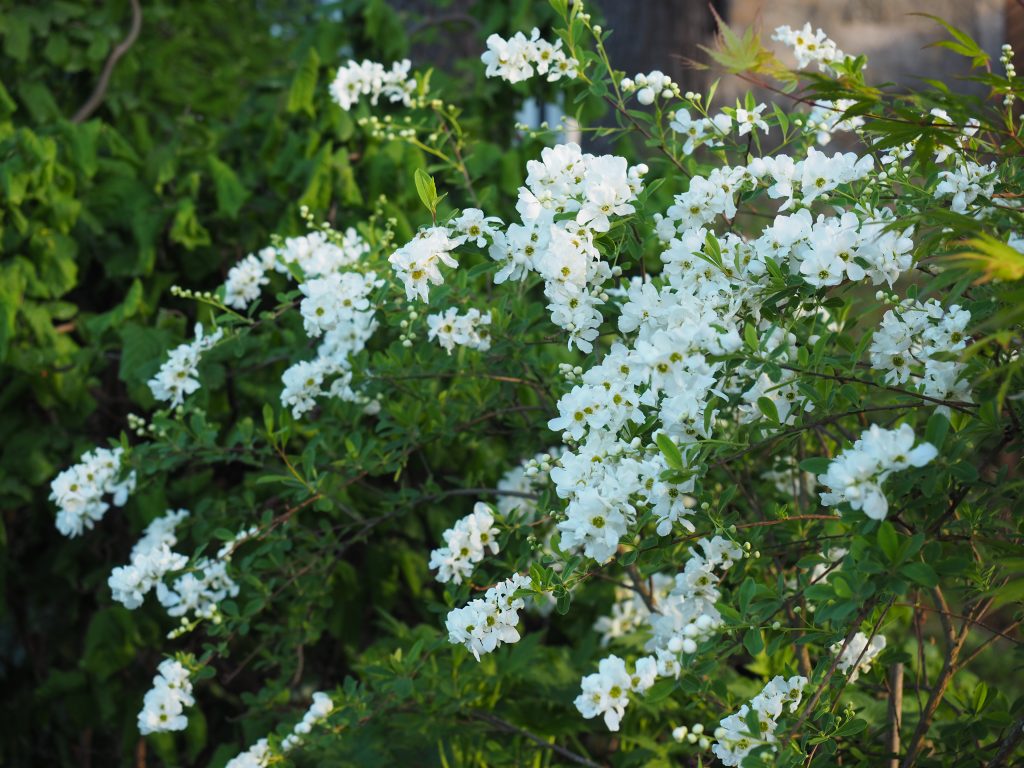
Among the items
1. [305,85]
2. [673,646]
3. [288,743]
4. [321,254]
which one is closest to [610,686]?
[673,646]

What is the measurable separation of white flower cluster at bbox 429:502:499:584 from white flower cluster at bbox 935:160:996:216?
2.98 feet

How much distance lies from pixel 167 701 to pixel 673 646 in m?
1.11

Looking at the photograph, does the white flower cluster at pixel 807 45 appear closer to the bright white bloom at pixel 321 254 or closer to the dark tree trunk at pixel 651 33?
the bright white bloom at pixel 321 254

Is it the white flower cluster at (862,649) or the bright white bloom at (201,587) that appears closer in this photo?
the white flower cluster at (862,649)

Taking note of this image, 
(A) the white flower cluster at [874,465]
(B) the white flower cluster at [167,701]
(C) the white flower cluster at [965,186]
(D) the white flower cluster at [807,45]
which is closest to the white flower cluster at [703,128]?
(D) the white flower cluster at [807,45]

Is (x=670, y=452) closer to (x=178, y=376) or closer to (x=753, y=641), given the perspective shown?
(x=753, y=641)

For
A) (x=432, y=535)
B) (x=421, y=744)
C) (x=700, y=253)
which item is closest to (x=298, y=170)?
(x=432, y=535)

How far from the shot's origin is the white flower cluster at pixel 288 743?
2123mm

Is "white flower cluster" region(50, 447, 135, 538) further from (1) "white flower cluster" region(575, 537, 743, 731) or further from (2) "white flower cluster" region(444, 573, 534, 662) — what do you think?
(1) "white flower cluster" region(575, 537, 743, 731)

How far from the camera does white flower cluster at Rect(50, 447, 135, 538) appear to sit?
234 centimetres

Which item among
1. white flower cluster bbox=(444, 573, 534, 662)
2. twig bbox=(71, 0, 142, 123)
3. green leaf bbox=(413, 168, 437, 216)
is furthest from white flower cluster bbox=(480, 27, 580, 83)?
twig bbox=(71, 0, 142, 123)

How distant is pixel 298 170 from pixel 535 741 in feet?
5.41

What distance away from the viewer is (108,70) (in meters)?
3.72

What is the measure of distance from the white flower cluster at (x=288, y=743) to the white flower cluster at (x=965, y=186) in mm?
1412
